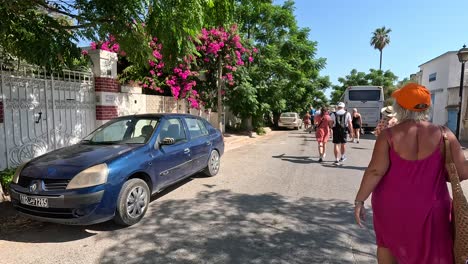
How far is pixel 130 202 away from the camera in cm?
436

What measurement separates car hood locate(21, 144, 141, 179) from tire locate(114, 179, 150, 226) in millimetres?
462

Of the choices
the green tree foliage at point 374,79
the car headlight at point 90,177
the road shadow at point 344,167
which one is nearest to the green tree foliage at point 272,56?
the road shadow at point 344,167

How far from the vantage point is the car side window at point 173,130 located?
5.43 meters

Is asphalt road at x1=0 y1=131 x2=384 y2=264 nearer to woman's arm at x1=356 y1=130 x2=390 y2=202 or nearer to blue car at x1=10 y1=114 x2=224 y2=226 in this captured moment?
blue car at x1=10 y1=114 x2=224 y2=226

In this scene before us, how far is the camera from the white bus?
808 inches

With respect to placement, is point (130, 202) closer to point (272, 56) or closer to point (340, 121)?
point (340, 121)

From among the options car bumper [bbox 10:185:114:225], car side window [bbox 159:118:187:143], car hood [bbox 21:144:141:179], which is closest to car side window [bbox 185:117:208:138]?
car side window [bbox 159:118:187:143]

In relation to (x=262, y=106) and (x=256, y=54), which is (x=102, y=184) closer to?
(x=262, y=106)

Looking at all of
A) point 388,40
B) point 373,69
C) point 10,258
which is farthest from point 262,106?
point 388,40

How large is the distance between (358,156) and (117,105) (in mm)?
7591

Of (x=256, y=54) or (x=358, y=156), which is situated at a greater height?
(x=256, y=54)

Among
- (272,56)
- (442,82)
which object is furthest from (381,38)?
(272,56)

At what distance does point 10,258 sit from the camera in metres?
3.54

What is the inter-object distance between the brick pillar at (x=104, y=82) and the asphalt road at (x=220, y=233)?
3773mm
